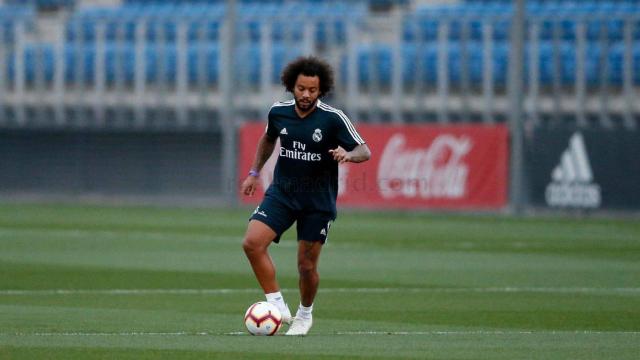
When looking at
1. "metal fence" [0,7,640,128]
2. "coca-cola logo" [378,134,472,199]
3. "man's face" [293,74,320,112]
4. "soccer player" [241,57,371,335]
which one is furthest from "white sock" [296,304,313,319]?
"metal fence" [0,7,640,128]

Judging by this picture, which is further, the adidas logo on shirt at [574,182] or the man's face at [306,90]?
the adidas logo on shirt at [574,182]

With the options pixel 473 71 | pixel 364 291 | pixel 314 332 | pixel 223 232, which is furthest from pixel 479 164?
pixel 314 332

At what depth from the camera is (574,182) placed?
28812 mm

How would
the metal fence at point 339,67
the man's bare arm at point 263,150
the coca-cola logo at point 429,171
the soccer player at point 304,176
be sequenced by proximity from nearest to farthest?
the soccer player at point 304,176
the man's bare arm at point 263,150
the coca-cola logo at point 429,171
the metal fence at point 339,67

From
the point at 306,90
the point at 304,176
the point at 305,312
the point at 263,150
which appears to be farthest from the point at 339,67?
the point at 305,312

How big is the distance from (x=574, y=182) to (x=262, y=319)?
62.0ft

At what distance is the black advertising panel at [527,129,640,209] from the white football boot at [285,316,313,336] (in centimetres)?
1834

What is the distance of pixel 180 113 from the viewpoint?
113 ft

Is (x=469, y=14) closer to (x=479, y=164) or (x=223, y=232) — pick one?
(x=479, y=164)

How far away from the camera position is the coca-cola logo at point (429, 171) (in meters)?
29.6

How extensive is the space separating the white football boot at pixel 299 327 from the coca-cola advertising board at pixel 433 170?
18508 millimetres

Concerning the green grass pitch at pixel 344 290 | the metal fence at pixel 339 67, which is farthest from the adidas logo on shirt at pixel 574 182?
the metal fence at pixel 339 67

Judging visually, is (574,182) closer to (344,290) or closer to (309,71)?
(344,290)

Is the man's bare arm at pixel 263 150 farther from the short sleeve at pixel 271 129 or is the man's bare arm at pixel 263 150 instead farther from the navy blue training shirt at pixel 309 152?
→ the navy blue training shirt at pixel 309 152
